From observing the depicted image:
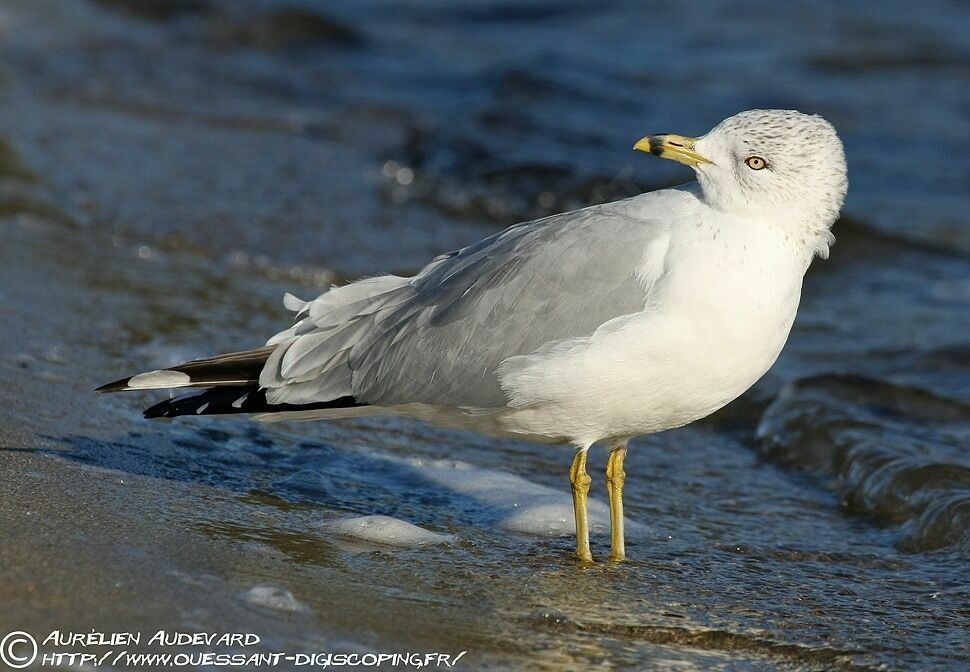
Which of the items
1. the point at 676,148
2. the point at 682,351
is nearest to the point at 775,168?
the point at 676,148

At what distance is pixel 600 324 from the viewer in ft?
14.9

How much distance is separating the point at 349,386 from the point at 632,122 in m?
8.42

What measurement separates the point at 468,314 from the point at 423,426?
1.60 metres

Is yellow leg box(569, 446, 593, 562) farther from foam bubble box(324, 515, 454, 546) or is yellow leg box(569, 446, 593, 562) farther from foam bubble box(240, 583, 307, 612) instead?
foam bubble box(240, 583, 307, 612)

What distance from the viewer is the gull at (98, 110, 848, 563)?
4465mm

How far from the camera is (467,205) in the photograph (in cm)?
1099

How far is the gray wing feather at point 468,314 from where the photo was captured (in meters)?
4.60

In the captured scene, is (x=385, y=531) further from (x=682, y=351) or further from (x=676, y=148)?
(x=676, y=148)

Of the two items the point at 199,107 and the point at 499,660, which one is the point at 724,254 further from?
the point at 199,107

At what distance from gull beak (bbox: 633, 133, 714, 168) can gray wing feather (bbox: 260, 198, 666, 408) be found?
0.82 ft

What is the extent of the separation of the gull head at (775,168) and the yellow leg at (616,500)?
1034 mm

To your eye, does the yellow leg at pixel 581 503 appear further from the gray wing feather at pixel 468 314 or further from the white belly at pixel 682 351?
the gray wing feather at pixel 468 314

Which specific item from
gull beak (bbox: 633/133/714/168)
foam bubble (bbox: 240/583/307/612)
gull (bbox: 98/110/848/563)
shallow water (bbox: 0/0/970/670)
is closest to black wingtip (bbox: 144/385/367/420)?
gull (bbox: 98/110/848/563)

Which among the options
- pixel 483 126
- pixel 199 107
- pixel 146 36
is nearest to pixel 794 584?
pixel 483 126
